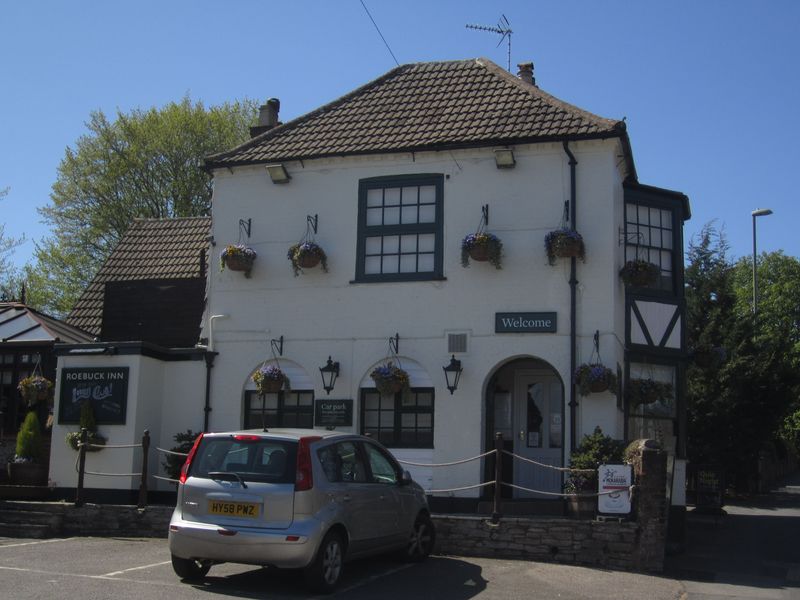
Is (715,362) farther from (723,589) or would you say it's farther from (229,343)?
(229,343)

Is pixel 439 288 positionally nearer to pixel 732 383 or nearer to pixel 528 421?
pixel 528 421

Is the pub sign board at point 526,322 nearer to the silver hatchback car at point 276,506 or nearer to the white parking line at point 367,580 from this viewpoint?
the white parking line at point 367,580

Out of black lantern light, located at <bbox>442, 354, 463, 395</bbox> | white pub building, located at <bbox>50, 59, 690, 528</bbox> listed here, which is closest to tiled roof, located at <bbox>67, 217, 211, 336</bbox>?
white pub building, located at <bbox>50, 59, 690, 528</bbox>

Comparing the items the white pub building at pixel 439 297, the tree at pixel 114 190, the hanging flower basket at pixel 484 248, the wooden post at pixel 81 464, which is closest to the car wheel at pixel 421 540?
the white pub building at pixel 439 297

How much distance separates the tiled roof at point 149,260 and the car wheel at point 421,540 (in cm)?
1240

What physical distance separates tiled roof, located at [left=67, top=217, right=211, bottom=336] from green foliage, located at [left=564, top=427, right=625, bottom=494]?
476 inches

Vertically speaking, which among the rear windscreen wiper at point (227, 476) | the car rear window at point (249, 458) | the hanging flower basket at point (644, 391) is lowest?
the rear windscreen wiper at point (227, 476)

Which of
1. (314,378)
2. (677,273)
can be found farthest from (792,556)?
(314,378)

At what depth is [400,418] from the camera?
17.4 meters

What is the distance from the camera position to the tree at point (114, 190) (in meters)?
37.8

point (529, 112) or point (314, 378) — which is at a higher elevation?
point (529, 112)

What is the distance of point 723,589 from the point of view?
487 inches

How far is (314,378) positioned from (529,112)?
6.36m

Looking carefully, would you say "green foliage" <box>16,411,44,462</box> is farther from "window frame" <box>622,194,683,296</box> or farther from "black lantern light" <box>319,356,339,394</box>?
"window frame" <box>622,194,683,296</box>
